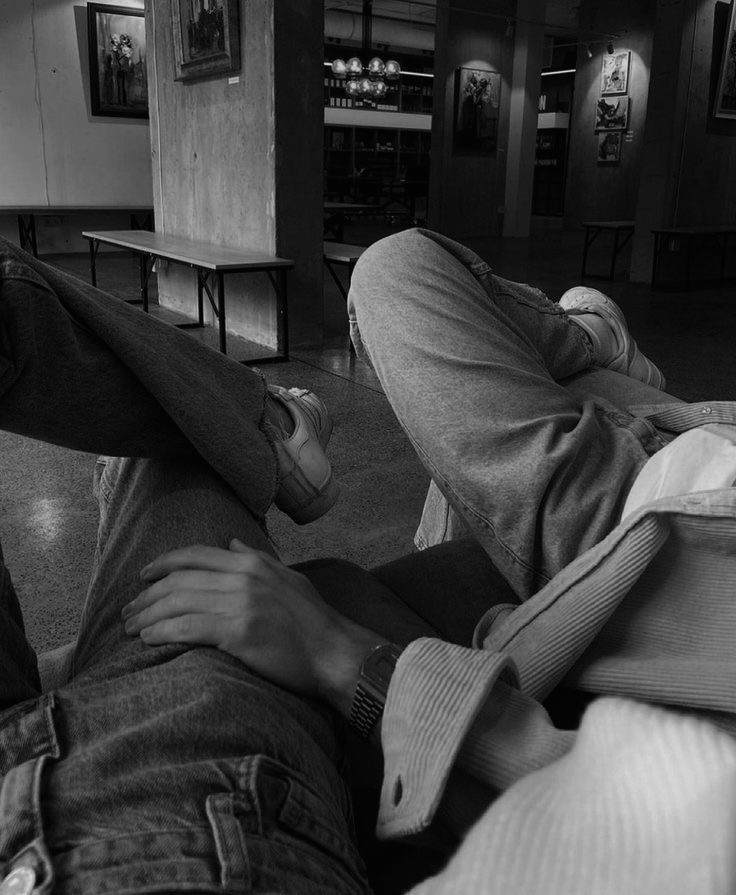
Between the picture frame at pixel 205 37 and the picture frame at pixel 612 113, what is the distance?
893 centimetres

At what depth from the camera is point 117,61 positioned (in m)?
8.56

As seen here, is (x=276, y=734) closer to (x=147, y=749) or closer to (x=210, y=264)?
(x=147, y=749)

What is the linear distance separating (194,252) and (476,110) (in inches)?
324

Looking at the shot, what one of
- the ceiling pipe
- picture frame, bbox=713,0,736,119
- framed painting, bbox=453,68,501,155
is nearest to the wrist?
picture frame, bbox=713,0,736,119

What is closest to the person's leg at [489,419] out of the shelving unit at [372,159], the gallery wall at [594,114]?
the gallery wall at [594,114]

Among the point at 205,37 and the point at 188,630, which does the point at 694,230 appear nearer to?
the point at 205,37

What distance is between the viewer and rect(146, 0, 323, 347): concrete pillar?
441 cm

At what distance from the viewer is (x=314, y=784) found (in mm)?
560

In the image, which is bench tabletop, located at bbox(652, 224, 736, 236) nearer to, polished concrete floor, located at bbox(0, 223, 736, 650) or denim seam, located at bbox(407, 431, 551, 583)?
polished concrete floor, located at bbox(0, 223, 736, 650)

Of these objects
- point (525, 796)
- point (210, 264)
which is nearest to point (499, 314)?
point (525, 796)

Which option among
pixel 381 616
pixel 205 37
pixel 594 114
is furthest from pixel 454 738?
pixel 594 114

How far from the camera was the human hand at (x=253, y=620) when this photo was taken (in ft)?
2.25

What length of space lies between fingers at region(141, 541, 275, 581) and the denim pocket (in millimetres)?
252

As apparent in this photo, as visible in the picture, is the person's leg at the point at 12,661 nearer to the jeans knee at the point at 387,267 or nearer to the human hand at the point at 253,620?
the human hand at the point at 253,620
